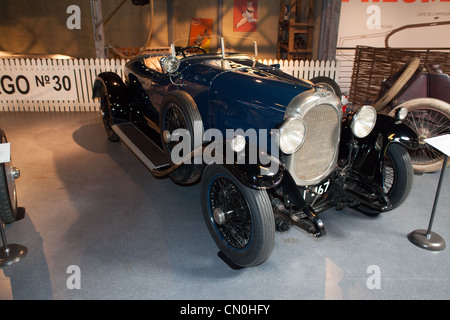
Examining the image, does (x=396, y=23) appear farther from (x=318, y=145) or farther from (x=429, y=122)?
(x=318, y=145)

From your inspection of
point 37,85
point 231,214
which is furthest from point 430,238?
point 37,85

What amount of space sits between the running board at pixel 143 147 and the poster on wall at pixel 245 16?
21.7ft

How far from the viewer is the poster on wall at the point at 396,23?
23.7 feet

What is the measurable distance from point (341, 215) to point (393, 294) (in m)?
1.04

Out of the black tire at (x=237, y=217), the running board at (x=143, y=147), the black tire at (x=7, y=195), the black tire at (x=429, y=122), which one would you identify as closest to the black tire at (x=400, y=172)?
the black tire at (x=429, y=122)

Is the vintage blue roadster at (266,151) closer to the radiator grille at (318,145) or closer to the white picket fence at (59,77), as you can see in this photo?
the radiator grille at (318,145)

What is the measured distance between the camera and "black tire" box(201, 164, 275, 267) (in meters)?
2.16

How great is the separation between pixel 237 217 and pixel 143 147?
1790 millimetres

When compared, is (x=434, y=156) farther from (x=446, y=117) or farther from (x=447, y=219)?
(x=447, y=219)

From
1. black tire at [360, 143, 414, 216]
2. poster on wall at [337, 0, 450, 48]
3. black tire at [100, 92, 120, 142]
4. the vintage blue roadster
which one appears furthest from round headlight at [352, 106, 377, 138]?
poster on wall at [337, 0, 450, 48]

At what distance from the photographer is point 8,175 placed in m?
2.86

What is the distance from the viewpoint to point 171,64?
3359mm

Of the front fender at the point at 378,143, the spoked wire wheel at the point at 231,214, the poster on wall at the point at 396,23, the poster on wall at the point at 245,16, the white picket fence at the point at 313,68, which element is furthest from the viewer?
the poster on wall at the point at 245,16

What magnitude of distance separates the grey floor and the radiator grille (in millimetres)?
645
